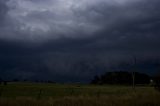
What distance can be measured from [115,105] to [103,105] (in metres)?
1.05

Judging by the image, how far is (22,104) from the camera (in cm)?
2248

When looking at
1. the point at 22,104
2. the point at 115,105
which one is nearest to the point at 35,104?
the point at 22,104

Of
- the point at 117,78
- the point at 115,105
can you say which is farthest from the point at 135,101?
the point at 117,78

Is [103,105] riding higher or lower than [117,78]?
lower

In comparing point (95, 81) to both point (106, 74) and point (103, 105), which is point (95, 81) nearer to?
point (106, 74)

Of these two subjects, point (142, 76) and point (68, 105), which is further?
point (142, 76)

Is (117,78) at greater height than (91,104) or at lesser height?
greater

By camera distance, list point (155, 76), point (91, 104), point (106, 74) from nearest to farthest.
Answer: point (91, 104)
point (155, 76)
point (106, 74)

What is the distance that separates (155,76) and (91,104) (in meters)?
12.8

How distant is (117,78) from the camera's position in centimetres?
13875

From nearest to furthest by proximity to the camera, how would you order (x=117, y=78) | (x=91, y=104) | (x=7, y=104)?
(x=7, y=104) → (x=91, y=104) → (x=117, y=78)

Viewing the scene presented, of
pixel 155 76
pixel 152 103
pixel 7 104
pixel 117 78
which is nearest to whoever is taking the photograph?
pixel 7 104

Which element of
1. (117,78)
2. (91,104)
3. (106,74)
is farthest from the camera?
(106,74)

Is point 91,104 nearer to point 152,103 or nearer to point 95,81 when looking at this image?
point 152,103
